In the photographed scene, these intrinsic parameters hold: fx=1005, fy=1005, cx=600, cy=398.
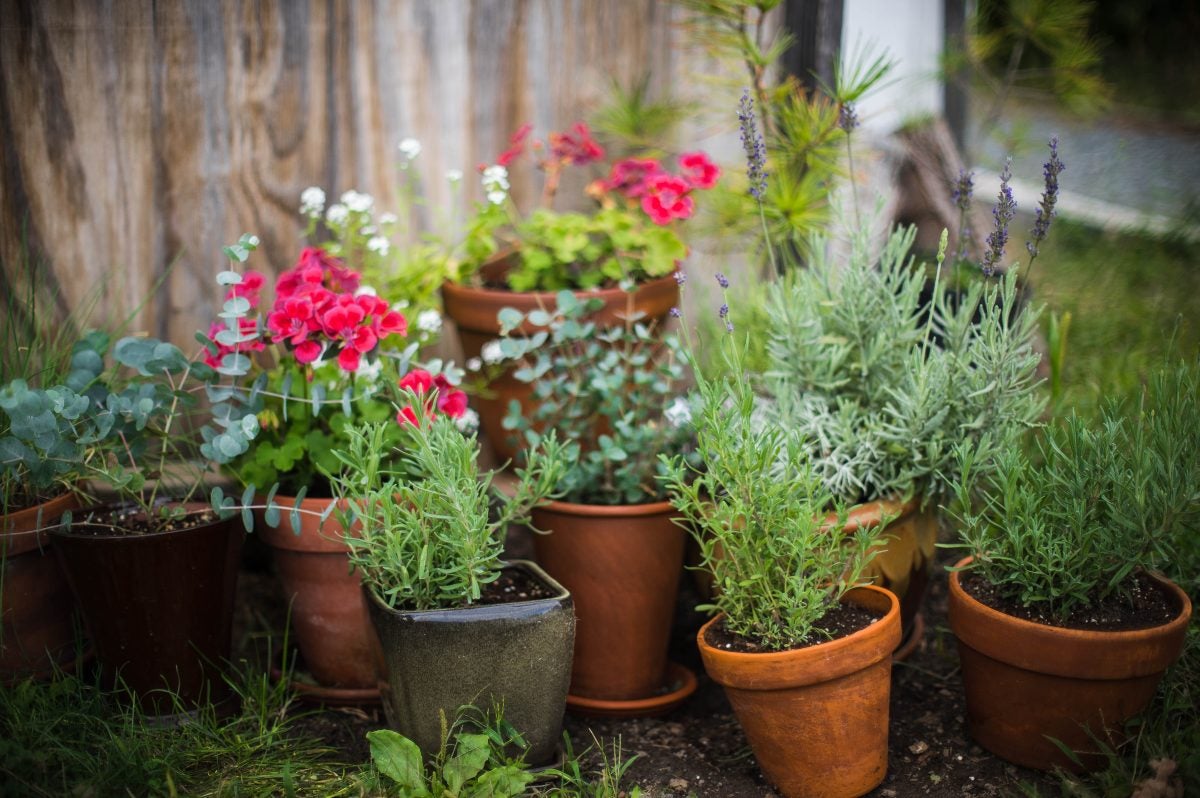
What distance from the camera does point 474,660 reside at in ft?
5.73

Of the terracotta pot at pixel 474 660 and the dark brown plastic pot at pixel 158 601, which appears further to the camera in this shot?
the dark brown plastic pot at pixel 158 601

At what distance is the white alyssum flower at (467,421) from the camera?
2125mm

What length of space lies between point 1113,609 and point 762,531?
0.64 m

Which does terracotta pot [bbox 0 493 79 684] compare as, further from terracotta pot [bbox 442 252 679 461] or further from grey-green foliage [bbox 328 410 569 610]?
terracotta pot [bbox 442 252 679 461]

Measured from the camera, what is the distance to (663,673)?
7.39 ft

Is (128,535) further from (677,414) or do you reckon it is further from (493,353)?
(677,414)

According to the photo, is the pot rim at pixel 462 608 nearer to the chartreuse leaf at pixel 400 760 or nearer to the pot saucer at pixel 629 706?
the chartreuse leaf at pixel 400 760

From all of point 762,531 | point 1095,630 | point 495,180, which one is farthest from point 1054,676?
point 495,180

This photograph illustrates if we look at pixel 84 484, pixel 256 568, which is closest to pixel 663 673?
pixel 256 568

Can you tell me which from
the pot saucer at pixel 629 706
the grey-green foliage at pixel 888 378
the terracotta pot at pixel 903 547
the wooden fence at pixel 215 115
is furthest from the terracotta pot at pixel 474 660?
the wooden fence at pixel 215 115

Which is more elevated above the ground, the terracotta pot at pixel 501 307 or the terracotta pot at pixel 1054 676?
the terracotta pot at pixel 501 307

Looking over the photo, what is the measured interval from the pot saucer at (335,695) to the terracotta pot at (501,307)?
653 millimetres

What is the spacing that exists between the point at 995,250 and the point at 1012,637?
2.19 feet

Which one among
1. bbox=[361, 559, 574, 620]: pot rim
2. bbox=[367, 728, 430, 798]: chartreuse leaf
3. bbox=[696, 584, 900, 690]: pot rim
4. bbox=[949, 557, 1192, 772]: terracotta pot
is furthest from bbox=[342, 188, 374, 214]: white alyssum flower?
bbox=[949, 557, 1192, 772]: terracotta pot
